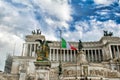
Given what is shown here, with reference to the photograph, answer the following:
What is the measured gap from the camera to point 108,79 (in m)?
35.4

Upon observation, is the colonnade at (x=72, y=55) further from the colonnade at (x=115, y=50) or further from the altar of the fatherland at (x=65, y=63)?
the colonnade at (x=115, y=50)

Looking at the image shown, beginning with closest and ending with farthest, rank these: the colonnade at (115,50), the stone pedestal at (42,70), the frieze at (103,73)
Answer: the stone pedestal at (42,70)
the frieze at (103,73)
the colonnade at (115,50)

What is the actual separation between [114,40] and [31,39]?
3228 cm

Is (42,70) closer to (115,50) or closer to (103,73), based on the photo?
(103,73)

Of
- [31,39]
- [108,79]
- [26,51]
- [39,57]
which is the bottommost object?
[108,79]

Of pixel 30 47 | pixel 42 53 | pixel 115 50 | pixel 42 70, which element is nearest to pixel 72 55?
pixel 115 50

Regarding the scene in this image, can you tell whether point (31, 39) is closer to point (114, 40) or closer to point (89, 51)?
point (89, 51)

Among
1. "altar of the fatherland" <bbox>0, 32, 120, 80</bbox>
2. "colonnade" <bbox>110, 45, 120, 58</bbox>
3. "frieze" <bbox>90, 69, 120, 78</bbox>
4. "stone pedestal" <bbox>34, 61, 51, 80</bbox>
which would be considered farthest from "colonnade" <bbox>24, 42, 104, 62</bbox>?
"stone pedestal" <bbox>34, 61, 51, 80</bbox>

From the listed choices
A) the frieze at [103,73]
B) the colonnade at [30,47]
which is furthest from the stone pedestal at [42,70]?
the colonnade at [30,47]

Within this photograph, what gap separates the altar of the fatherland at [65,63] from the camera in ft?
50.3

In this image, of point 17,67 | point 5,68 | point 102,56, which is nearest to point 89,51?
point 102,56

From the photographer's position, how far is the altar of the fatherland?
50.3 ft

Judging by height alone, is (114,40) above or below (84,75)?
above

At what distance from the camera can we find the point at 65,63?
165ft
